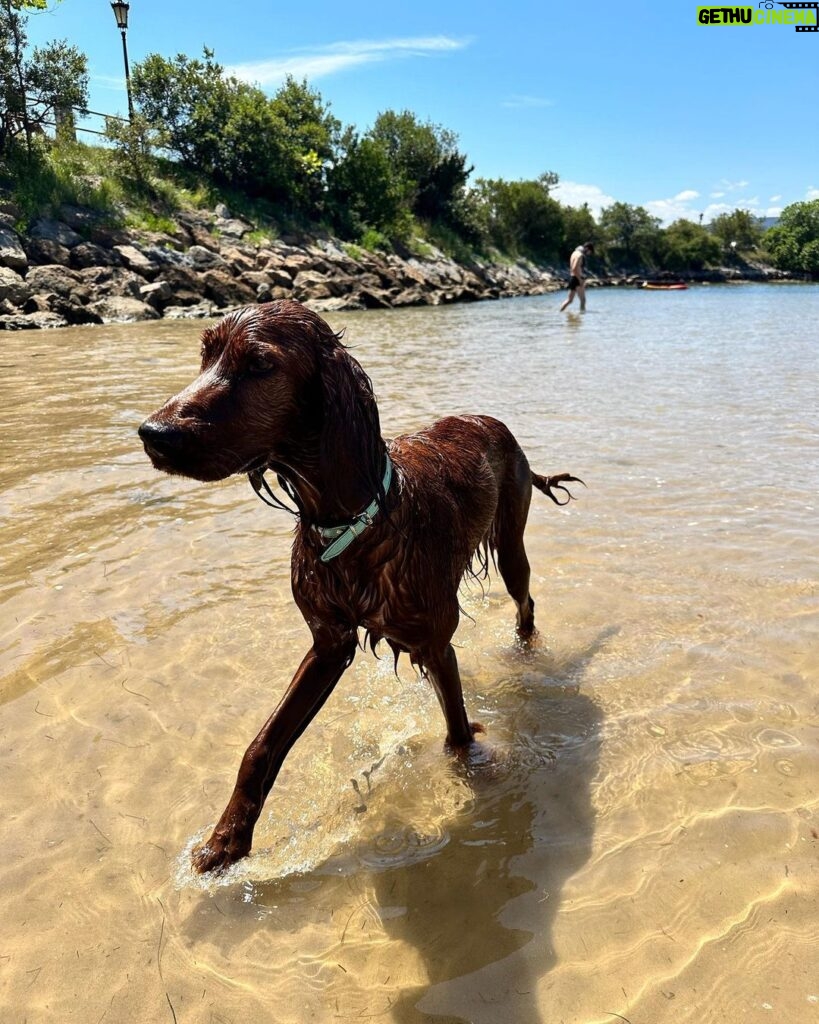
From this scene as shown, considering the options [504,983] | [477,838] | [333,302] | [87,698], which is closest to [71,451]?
[87,698]

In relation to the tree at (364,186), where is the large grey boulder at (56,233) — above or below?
below

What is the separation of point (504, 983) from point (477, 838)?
2.11ft

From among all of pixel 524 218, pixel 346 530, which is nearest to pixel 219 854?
pixel 346 530

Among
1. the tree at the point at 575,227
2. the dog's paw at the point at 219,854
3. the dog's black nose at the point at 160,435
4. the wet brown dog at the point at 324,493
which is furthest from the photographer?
the tree at the point at 575,227

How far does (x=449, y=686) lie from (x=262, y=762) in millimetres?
842

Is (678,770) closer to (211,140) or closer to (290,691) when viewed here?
(290,691)

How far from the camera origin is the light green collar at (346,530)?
7.78 feet

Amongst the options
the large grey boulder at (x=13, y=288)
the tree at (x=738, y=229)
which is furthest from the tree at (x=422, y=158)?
the tree at (x=738, y=229)

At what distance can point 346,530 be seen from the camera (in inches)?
93.9

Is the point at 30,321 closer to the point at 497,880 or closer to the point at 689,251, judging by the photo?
the point at 497,880

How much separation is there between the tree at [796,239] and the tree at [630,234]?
2201 centimetres

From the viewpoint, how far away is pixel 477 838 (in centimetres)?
277

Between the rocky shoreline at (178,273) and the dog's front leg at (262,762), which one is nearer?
the dog's front leg at (262,762)

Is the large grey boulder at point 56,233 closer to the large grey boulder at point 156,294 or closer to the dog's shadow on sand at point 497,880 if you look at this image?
the large grey boulder at point 156,294
